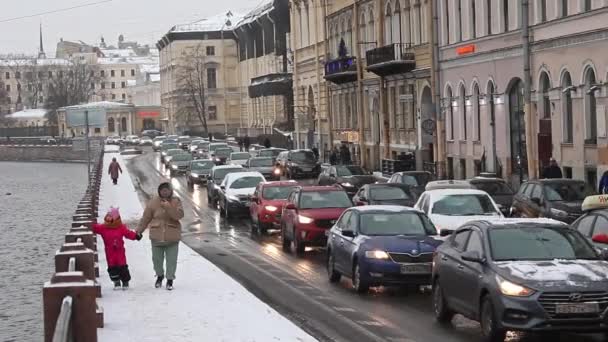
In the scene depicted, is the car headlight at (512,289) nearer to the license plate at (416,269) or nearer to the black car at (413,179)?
the license plate at (416,269)

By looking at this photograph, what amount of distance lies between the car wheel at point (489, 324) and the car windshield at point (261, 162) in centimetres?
4883

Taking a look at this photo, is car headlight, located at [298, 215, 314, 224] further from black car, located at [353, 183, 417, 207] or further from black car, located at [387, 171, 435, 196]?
black car, located at [387, 171, 435, 196]

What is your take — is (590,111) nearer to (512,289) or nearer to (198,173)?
(512,289)

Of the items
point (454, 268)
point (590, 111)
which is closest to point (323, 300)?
point (454, 268)

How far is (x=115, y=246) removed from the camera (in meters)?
18.9

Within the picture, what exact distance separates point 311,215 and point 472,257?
44.8ft

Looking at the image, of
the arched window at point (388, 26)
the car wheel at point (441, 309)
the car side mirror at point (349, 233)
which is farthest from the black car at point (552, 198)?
the arched window at point (388, 26)

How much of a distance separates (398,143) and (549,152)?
65.5 feet

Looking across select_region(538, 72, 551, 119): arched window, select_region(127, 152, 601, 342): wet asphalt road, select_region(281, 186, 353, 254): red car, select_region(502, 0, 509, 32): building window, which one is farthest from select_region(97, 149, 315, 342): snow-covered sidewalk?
select_region(502, 0, 509, 32): building window

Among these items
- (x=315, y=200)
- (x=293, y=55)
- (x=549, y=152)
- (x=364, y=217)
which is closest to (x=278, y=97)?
(x=293, y=55)

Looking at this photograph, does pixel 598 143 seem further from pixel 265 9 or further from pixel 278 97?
pixel 265 9

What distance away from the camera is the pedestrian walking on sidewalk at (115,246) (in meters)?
18.8

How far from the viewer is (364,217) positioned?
71.1ft

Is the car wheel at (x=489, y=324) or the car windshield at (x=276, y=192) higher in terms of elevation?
the car windshield at (x=276, y=192)
